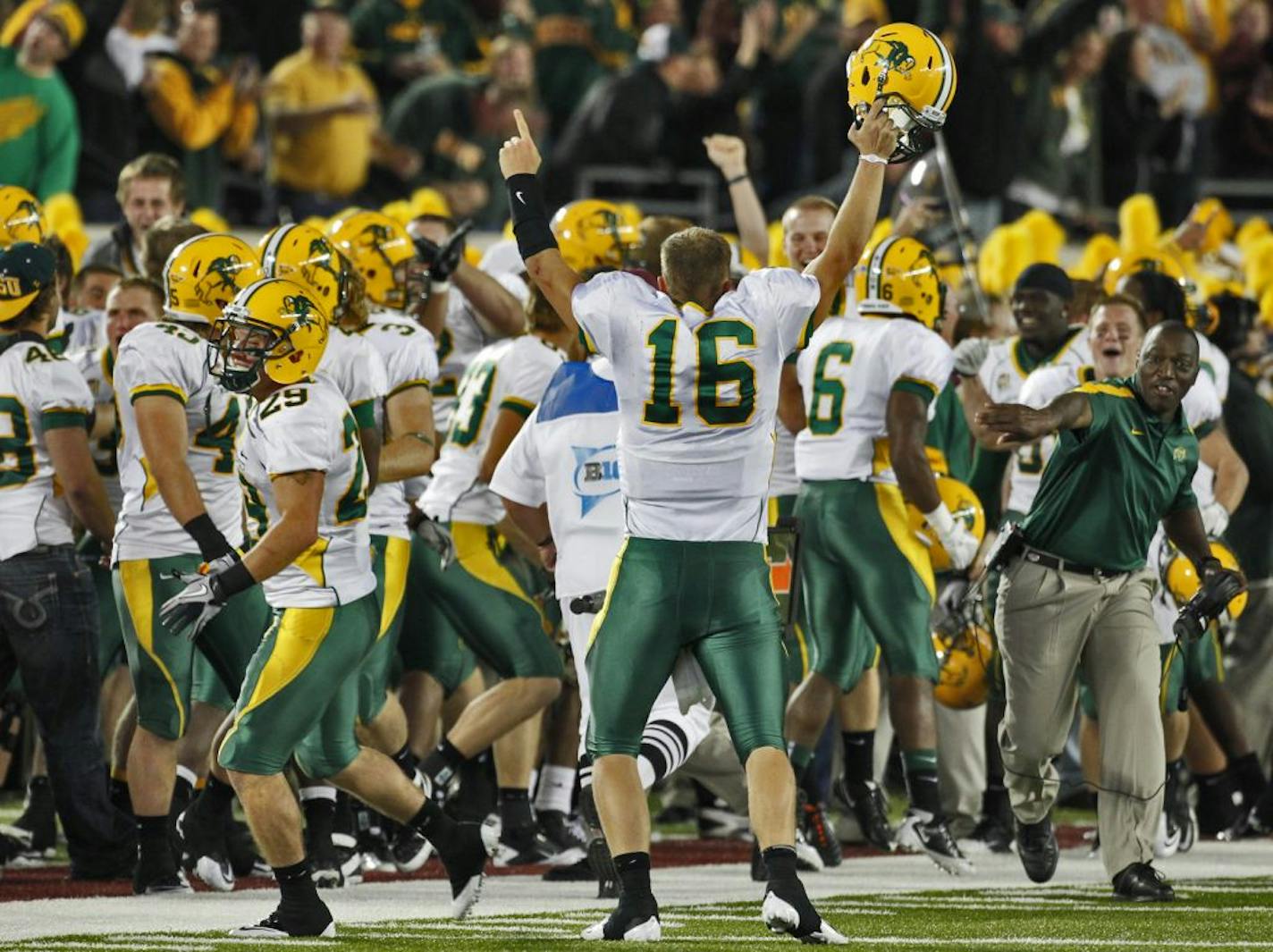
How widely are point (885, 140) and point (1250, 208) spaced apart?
471 inches

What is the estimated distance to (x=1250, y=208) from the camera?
60.8 ft

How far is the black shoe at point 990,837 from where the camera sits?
9836 millimetres

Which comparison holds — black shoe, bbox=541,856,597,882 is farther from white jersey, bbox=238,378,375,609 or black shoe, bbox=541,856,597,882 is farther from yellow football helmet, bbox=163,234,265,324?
yellow football helmet, bbox=163,234,265,324

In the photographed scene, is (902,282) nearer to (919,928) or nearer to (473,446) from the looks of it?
(473,446)

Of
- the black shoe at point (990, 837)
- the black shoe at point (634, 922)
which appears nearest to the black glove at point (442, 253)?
the black shoe at point (990, 837)

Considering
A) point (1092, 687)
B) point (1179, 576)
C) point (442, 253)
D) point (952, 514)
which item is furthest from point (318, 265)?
point (1179, 576)

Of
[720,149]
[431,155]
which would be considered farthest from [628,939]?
[431,155]

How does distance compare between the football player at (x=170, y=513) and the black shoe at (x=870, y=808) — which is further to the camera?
the black shoe at (x=870, y=808)

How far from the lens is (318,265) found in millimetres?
8359

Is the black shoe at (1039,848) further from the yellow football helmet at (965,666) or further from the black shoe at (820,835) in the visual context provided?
the yellow football helmet at (965,666)

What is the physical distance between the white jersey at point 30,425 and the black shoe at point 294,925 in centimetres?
180

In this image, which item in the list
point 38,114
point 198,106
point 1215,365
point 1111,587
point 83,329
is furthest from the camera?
point 198,106

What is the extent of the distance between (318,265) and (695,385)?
197 centimetres

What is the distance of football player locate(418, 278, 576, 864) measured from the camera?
29.0 ft
